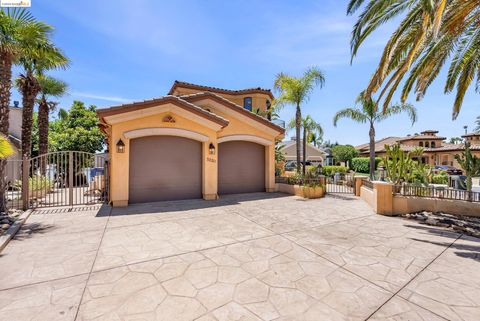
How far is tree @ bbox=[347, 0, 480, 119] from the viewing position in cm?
763

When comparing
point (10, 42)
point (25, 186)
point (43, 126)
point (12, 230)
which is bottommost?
point (12, 230)

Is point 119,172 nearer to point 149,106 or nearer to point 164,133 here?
point 164,133

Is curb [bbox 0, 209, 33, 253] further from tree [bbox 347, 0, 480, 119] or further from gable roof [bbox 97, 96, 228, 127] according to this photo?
tree [bbox 347, 0, 480, 119]

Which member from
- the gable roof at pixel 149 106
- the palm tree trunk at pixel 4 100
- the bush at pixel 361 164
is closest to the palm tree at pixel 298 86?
the gable roof at pixel 149 106

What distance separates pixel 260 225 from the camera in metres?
7.39

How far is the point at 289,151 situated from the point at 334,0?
34.1 meters

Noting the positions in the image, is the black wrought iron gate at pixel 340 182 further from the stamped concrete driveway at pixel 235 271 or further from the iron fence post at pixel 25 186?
the iron fence post at pixel 25 186

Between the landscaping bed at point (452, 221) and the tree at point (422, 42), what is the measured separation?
17.4ft

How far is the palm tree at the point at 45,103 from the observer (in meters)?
18.9

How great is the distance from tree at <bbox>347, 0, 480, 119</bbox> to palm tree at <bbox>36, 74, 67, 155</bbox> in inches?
947

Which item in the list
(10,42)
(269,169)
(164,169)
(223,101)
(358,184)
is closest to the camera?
(10,42)

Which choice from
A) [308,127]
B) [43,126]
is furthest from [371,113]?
[43,126]

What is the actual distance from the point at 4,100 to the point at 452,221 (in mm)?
17374

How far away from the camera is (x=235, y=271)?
4.34m
